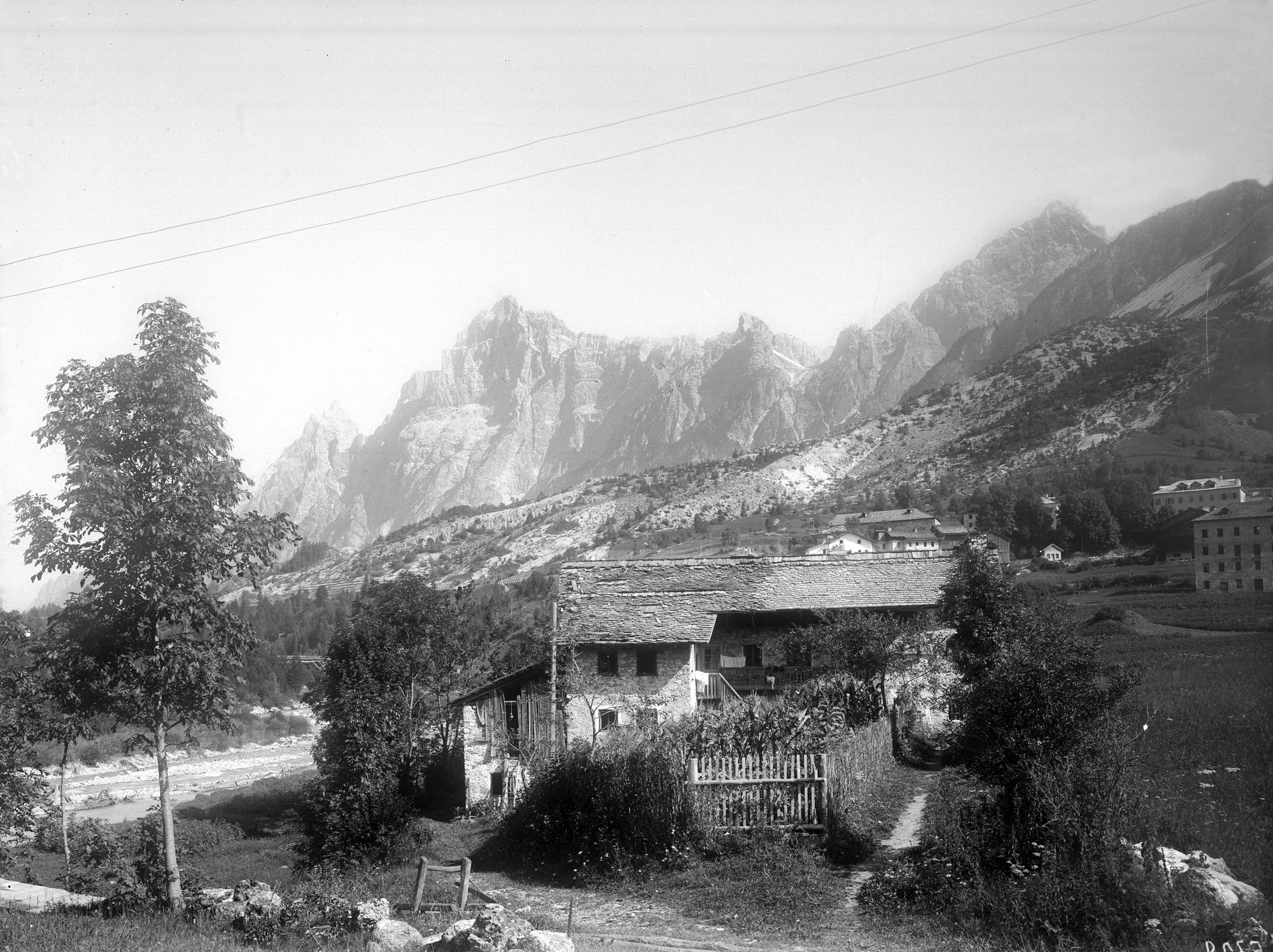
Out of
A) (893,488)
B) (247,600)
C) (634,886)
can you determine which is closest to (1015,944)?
(634,886)

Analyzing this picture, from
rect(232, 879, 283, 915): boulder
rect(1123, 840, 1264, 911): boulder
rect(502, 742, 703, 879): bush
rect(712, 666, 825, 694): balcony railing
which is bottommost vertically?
rect(712, 666, 825, 694): balcony railing

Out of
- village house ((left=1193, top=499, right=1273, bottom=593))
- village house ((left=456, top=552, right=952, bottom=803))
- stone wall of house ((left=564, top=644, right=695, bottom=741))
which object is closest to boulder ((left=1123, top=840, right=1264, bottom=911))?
village house ((left=456, top=552, right=952, bottom=803))

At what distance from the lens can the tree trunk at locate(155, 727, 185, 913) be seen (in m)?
15.4

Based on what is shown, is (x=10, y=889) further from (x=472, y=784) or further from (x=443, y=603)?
(x=443, y=603)

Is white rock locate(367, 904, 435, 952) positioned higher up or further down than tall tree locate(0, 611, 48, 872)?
further down

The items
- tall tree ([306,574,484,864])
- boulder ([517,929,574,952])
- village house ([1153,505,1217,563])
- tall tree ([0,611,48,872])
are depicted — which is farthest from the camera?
village house ([1153,505,1217,563])

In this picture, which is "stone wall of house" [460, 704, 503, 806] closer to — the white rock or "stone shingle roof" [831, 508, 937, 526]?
the white rock

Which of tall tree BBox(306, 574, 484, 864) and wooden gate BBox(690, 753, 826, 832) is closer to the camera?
wooden gate BBox(690, 753, 826, 832)

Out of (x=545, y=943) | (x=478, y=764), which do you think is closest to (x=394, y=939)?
(x=545, y=943)

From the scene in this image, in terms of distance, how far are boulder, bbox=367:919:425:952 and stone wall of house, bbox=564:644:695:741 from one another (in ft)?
64.4

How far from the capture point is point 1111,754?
13.4 metres

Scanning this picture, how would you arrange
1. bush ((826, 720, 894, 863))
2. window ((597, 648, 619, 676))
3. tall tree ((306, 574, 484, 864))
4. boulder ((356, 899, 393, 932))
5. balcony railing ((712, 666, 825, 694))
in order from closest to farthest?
boulder ((356, 899, 393, 932)) → bush ((826, 720, 894, 863)) → tall tree ((306, 574, 484, 864)) → window ((597, 648, 619, 676)) → balcony railing ((712, 666, 825, 694))

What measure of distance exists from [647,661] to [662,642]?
3.11 feet

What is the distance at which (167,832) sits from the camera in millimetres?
15680
